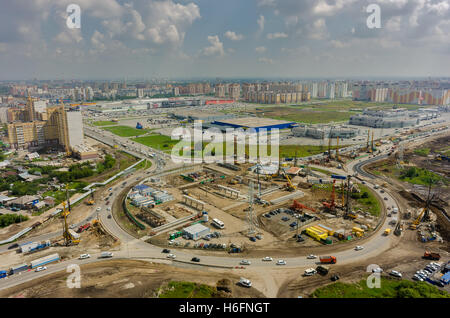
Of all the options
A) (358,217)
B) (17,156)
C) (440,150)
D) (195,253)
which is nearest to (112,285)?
(195,253)

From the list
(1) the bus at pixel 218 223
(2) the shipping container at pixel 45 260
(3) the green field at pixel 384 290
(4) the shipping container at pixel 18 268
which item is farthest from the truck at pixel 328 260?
(4) the shipping container at pixel 18 268

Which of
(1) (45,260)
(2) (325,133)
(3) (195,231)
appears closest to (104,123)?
(2) (325,133)

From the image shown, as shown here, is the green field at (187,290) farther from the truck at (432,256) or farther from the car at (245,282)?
the truck at (432,256)

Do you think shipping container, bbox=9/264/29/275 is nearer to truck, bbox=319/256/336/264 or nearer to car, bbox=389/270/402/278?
truck, bbox=319/256/336/264

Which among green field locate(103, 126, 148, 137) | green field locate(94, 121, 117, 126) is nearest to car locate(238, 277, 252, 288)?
green field locate(103, 126, 148, 137)

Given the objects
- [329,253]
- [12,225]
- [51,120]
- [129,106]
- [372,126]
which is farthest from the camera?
[129,106]

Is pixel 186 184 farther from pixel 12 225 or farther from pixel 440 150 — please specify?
pixel 440 150
